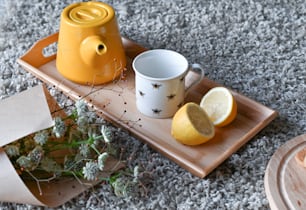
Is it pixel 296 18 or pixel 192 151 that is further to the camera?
pixel 296 18

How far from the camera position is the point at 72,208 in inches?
31.6

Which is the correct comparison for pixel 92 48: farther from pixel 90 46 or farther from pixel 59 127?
pixel 59 127

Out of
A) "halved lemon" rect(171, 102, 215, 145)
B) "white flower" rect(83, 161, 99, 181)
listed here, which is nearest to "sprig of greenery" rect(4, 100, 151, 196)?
"white flower" rect(83, 161, 99, 181)

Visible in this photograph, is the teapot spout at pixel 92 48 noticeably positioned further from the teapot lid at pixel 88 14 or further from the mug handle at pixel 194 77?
the mug handle at pixel 194 77

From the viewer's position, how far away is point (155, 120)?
957mm

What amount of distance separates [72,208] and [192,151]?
22 cm

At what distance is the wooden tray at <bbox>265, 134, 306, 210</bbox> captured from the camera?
2.53ft

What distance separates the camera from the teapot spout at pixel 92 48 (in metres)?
1.00

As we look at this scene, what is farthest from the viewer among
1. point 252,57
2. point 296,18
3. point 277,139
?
point 296,18

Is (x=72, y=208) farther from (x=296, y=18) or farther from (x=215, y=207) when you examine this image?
(x=296, y=18)

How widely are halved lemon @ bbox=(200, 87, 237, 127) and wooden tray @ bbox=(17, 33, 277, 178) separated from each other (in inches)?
0.8

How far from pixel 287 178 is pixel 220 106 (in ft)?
0.61

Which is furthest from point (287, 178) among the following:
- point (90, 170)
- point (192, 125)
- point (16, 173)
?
point (16, 173)

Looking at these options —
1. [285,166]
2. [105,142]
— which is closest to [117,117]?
[105,142]
